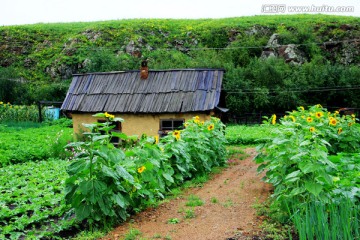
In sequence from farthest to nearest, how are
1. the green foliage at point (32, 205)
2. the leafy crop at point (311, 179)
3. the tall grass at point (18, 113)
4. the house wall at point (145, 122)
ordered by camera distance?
the tall grass at point (18, 113) < the house wall at point (145, 122) < the green foliage at point (32, 205) < the leafy crop at point (311, 179)

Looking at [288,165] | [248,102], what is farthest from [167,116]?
[248,102]

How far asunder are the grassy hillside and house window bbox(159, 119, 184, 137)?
1277cm

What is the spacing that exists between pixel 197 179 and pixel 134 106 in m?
8.08

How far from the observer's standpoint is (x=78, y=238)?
15.8ft

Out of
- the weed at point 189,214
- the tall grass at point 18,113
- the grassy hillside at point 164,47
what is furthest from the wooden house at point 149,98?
the grassy hillside at point 164,47

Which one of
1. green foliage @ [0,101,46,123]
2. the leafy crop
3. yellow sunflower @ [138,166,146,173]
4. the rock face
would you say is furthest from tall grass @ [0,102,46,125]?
the leafy crop

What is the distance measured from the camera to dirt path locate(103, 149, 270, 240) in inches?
192

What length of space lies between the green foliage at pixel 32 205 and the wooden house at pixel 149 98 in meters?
6.44

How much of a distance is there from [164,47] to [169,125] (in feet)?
89.8

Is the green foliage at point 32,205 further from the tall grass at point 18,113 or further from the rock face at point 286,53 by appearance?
the rock face at point 286,53

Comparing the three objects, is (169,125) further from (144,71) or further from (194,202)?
(194,202)

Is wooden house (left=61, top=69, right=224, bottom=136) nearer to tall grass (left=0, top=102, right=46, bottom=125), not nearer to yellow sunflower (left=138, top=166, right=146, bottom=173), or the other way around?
yellow sunflower (left=138, top=166, right=146, bottom=173)

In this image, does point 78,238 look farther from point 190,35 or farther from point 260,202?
point 190,35

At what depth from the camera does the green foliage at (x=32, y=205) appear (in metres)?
5.09
